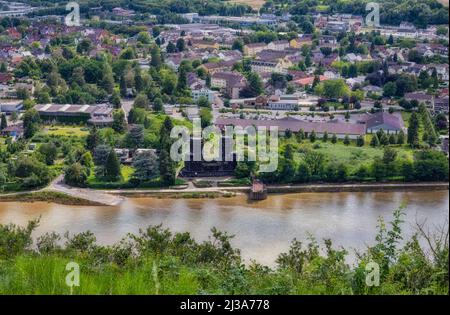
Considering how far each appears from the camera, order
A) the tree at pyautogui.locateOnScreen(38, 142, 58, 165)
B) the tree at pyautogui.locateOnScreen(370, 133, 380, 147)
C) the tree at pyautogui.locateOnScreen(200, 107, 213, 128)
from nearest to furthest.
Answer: the tree at pyautogui.locateOnScreen(38, 142, 58, 165), the tree at pyautogui.locateOnScreen(370, 133, 380, 147), the tree at pyautogui.locateOnScreen(200, 107, 213, 128)

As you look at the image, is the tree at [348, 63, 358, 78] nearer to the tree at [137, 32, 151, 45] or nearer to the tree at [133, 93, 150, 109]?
the tree at [133, 93, 150, 109]

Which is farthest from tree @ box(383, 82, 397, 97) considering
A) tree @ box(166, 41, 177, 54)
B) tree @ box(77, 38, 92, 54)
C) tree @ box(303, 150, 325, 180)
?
tree @ box(77, 38, 92, 54)

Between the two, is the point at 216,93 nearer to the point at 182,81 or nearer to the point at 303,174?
the point at 182,81

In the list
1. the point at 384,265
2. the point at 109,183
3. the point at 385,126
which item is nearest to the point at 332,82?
the point at 385,126

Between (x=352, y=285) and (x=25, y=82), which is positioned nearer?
(x=352, y=285)
